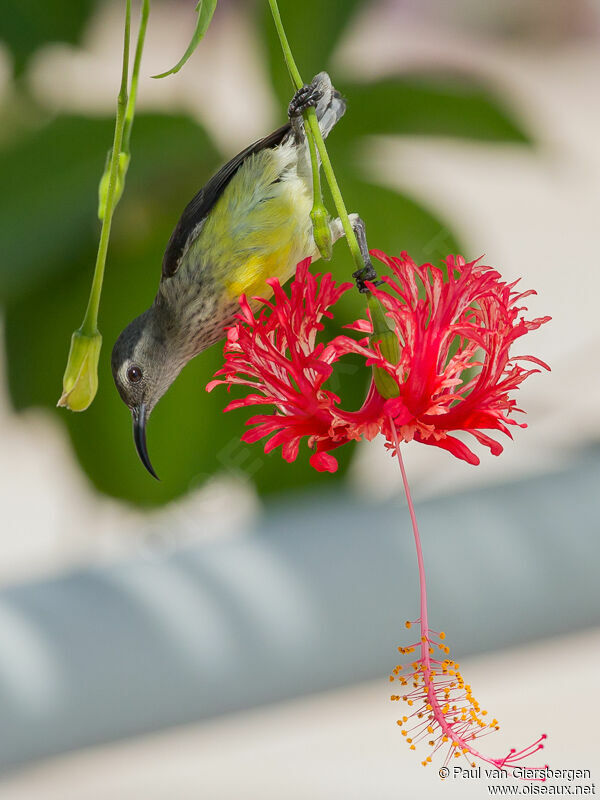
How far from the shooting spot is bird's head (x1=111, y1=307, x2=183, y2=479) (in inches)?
10.1

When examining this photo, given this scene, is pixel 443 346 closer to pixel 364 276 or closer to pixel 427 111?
pixel 364 276

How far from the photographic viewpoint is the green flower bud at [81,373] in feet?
0.75

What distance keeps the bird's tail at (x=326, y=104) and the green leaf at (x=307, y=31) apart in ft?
0.99

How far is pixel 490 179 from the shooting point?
185 centimetres

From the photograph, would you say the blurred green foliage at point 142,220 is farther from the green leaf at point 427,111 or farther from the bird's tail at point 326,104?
the bird's tail at point 326,104

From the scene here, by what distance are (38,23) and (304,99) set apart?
21.9 inches

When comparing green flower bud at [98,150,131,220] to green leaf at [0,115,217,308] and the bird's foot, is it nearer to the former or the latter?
the bird's foot

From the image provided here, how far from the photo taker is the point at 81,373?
0.76 ft

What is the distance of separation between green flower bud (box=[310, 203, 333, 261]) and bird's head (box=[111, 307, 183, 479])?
0.19ft

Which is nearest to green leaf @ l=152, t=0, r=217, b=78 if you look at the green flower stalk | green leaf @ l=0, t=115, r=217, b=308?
the green flower stalk

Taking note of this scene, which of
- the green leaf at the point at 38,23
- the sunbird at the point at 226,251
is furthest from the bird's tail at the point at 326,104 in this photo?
the green leaf at the point at 38,23

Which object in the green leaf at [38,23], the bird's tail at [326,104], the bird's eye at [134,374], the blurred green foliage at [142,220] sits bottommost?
the bird's eye at [134,374]

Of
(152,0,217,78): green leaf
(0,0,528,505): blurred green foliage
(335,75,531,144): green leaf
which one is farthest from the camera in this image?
(335,75,531,144): green leaf

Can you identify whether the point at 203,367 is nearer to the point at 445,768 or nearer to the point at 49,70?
the point at 445,768
